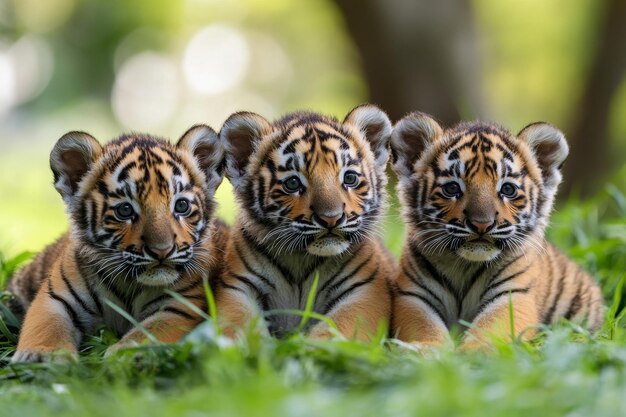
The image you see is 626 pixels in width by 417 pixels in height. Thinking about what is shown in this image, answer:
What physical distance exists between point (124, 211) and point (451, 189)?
180 cm

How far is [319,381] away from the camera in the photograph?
3.74 m

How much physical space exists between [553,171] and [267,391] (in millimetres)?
2987

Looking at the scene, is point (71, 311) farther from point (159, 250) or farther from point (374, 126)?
point (374, 126)

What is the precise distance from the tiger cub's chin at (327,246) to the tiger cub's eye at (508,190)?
0.94 m

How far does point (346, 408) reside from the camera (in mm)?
3197

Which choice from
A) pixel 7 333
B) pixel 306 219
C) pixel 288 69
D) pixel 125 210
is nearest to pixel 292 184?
pixel 306 219

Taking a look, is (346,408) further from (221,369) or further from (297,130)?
(297,130)

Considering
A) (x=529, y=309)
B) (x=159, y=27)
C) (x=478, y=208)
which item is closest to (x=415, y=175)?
(x=478, y=208)

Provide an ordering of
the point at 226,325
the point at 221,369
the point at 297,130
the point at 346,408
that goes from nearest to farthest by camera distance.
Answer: the point at 346,408 < the point at 221,369 < the point at 226,325 < the point at 297,130

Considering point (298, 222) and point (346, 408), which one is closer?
point (346, 408)

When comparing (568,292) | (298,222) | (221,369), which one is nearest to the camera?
Result: (221,369)

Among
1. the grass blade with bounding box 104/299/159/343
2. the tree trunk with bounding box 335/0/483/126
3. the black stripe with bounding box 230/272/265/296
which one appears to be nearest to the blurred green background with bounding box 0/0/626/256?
the tree trunk with bounding box 335/0/483/126

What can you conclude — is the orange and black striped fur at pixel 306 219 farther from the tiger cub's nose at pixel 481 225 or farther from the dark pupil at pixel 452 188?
the tiger cub's nose at pixel 481 225

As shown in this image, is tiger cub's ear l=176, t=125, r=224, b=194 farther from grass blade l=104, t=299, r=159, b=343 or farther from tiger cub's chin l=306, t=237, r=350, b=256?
grass blade l=104, t=299, r=159, b=343
